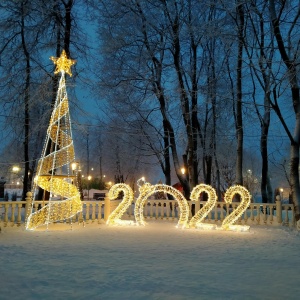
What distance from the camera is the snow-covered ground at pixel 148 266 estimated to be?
185 inches

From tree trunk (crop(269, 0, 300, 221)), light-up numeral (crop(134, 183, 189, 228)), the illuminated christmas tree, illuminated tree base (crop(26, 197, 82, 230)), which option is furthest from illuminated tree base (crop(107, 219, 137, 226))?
tree trunk (crop(269, 0, 300, 221))

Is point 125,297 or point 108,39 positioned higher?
point 108,39

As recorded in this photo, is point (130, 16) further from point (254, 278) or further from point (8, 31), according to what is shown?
point (254, 278)

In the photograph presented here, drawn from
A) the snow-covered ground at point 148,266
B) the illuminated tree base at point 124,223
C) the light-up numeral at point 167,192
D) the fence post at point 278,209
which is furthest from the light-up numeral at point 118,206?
the fence post at point 278,209

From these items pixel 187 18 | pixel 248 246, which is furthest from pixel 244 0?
pixel 248 246

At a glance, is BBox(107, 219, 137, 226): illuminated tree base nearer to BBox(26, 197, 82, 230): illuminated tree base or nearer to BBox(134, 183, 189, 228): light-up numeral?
BBox(134, 183, 189, 228): light-up numeral

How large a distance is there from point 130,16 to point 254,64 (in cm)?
755

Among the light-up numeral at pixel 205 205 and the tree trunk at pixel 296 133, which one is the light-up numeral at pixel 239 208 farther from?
the tree trunk at pixel 296 133

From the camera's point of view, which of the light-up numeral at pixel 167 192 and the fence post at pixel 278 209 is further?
the fence post at pixel 278 209

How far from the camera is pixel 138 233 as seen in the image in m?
Answer: 10.6

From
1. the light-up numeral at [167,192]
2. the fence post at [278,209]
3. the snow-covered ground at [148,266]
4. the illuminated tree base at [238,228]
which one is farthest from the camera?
the fence post at [278,209]

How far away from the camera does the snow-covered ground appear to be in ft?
15.4

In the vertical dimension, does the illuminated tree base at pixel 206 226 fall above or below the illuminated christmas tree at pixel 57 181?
below

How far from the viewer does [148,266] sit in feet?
20.2
